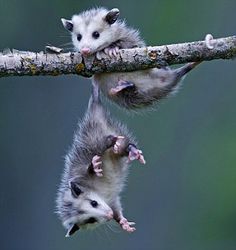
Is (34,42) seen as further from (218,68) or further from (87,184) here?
(87,184)

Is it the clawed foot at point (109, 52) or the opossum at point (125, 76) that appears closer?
the clawed foot at point (109, 52)

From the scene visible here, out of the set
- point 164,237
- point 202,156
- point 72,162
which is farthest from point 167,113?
point 72,162

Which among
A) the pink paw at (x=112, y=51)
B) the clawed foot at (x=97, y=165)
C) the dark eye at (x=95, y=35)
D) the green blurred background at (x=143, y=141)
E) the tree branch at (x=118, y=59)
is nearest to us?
the tree branch at (x=118, y=59)

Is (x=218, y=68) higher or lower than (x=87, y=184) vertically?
higher

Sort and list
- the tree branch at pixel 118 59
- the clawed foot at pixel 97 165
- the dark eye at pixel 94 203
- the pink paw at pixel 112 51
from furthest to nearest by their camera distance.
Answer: the dark eye at pixel 94 203 → the clawed foot at pixel 97 165 → the pink paw at pixel 112 51 → the tree branch at pixel 118 59

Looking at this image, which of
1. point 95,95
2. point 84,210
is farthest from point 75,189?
point 95,95

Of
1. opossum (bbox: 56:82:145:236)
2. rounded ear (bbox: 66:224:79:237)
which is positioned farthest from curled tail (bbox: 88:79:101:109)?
rounded ear (bbox: 66:224:79:237)

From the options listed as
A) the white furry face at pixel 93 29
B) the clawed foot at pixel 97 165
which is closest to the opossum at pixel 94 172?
the clawed foot at pixel 97 165

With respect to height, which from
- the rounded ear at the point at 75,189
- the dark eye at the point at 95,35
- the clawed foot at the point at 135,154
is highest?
the dark eye at the point at 95,35

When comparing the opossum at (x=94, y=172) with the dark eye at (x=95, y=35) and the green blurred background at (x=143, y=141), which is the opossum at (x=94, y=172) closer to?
the dark eye at (x=95, y=35)
